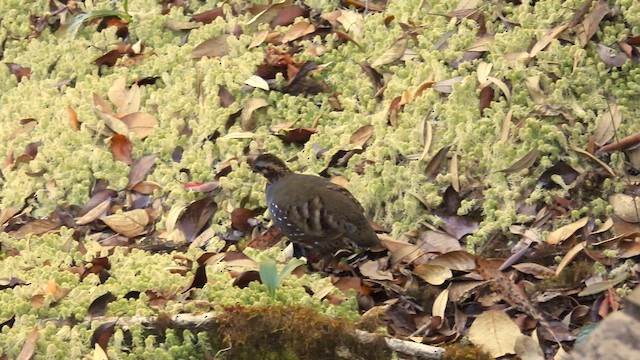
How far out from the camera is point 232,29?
6.19m

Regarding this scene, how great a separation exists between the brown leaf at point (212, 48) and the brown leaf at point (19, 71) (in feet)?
4.18

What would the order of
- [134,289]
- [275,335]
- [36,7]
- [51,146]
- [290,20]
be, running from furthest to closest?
[36,7] < [290,20] < [51,146] < [134,289] < [275,335]

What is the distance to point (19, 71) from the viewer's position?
22.1ft

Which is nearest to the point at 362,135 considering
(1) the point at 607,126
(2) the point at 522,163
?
(2) the point at 522,163

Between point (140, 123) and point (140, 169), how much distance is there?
338 millimetres

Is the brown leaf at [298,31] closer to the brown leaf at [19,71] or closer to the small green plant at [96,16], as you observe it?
the small green plant at [96,16]

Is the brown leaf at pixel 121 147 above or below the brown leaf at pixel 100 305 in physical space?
below

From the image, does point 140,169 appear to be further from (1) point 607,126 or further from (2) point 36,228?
(1) point 607,126

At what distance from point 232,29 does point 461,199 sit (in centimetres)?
203

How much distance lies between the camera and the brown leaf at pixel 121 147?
222 inches

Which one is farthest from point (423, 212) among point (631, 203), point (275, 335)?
point (275, 335)

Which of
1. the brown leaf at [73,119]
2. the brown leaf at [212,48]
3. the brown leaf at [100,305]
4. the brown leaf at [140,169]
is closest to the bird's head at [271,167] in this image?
the brown leaf at [140,169]

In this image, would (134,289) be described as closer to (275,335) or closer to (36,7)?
(275,335)

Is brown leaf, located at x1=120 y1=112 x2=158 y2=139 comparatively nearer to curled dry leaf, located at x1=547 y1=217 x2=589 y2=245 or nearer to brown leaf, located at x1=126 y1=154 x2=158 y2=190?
brown leaf, located at x1=126 y1=154 x2=158 y2=190
